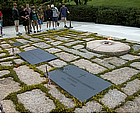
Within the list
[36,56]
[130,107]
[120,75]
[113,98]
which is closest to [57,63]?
[36,56]

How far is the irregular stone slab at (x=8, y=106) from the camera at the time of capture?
12.0ft

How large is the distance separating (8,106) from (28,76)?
136cm

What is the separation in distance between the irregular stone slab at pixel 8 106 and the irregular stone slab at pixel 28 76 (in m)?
0.83

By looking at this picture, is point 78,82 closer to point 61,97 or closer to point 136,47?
point 61,97

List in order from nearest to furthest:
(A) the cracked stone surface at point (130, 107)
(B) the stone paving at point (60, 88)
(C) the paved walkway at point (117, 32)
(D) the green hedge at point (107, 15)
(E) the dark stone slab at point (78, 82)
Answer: (A) the cracked stone surface at point (130, 107)
(B) the stone paving at point (60, 88)
(E) the dark stone slab at point (78, 82)
(C) the paved walkway at point (117, 32)
(D) the green hedge at point (107, 15)

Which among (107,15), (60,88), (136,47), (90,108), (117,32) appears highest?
(107,15)

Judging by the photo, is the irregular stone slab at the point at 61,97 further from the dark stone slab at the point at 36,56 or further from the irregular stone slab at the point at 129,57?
the irregular stone slab at the point at 129,57

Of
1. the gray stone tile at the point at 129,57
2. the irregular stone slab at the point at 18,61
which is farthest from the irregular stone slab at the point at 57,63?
the gray stone tile at the point at 129,57

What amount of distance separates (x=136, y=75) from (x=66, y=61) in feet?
6.52

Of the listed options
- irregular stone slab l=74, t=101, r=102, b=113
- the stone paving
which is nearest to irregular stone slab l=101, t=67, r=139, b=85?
the stone paving

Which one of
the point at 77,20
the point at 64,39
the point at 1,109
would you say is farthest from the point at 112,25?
the point at 1,109

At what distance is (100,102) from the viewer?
386 centimetres

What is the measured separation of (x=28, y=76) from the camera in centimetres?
505

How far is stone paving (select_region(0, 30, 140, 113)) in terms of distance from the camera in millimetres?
3746
